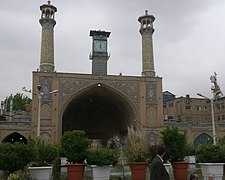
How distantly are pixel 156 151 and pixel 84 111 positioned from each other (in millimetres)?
32391

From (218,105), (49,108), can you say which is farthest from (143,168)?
(218,105)

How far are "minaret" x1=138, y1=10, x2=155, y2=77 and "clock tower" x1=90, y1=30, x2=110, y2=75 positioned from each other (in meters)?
4.36

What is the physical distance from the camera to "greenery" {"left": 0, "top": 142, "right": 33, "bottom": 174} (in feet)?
27.1

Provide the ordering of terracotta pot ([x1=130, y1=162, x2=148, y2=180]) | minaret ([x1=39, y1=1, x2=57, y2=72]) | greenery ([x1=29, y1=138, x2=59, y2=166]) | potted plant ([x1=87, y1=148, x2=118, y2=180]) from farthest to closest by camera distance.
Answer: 1. minaret ([x1=39, y1=1, x2=57, y2=72])
2. greenery ([x1=29, y1=138, x2=59, y2=166])
3. potted plant ([x1=87, y1=148, x2=118, y2=180])
4. terracotta pot ([x1=130, y1=162, x2=148, y2=180])

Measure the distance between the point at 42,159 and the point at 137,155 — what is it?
8.06 ft

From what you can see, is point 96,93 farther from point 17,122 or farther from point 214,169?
point 214,169

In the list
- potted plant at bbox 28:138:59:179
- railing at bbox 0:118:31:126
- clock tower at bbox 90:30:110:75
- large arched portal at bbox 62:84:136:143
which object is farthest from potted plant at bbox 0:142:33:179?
clock tower at bbox 90:30:110:75

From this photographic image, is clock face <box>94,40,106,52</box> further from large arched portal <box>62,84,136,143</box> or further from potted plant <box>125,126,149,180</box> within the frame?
potted plant <box>125,126,149,180</box>

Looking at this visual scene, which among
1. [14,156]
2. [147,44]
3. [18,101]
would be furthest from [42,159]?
[18,101]

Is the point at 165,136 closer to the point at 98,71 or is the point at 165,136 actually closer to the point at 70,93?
the point at 70,93

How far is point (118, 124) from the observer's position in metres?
37.1

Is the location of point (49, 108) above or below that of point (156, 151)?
above

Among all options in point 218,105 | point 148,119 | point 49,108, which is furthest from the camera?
point 218,105

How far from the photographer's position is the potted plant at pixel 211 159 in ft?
27.7
